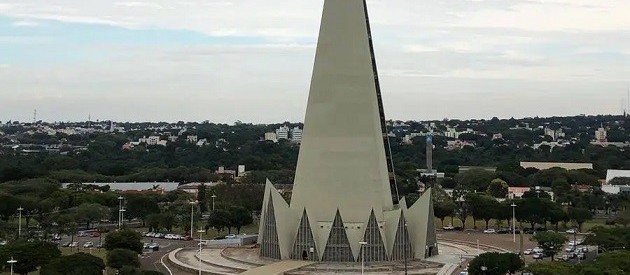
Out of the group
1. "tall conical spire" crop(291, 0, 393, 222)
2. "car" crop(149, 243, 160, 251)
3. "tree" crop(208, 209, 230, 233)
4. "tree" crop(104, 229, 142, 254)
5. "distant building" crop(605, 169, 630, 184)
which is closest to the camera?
"tall conical spire" crop(291, 0, 393, 222)

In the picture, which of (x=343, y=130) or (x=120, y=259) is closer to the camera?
(x=120, y=259)

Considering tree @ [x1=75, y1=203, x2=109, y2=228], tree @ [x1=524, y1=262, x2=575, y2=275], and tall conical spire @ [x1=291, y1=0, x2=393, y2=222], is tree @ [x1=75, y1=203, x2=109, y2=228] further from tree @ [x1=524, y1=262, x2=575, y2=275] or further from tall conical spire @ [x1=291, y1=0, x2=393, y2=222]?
tree @ [x1=524, y1=262, x2=575, y2=275]

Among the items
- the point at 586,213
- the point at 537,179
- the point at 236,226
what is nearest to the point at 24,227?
the point at 236,226

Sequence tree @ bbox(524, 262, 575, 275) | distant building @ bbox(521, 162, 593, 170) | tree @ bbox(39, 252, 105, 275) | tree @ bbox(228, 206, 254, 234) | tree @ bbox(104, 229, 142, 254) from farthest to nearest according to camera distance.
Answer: distant building @ bbox(521, 162, 593, 170)
tree @ bbox(228, 206, 254, 234)
tree @ bbox(104, 229, 142, 254)
tree @ bbox(39, 252, 105, 275)
tree @ bbox(524, 262, 575, 275)

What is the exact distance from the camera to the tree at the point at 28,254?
40.2m

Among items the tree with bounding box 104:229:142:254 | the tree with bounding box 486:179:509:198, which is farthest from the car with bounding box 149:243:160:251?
the tree with bounding box 486:179:509:198

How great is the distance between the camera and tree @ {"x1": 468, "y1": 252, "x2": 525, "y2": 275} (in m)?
37.7

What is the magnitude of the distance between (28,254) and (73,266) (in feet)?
14.6

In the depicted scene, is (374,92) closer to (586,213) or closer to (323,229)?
(323,229)

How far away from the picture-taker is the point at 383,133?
44.6m

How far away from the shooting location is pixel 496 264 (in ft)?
124

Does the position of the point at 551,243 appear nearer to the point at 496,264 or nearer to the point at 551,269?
the point at 496,264

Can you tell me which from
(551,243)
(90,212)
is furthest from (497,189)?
(90,212)

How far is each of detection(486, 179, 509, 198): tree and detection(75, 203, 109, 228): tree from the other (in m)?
39.5
